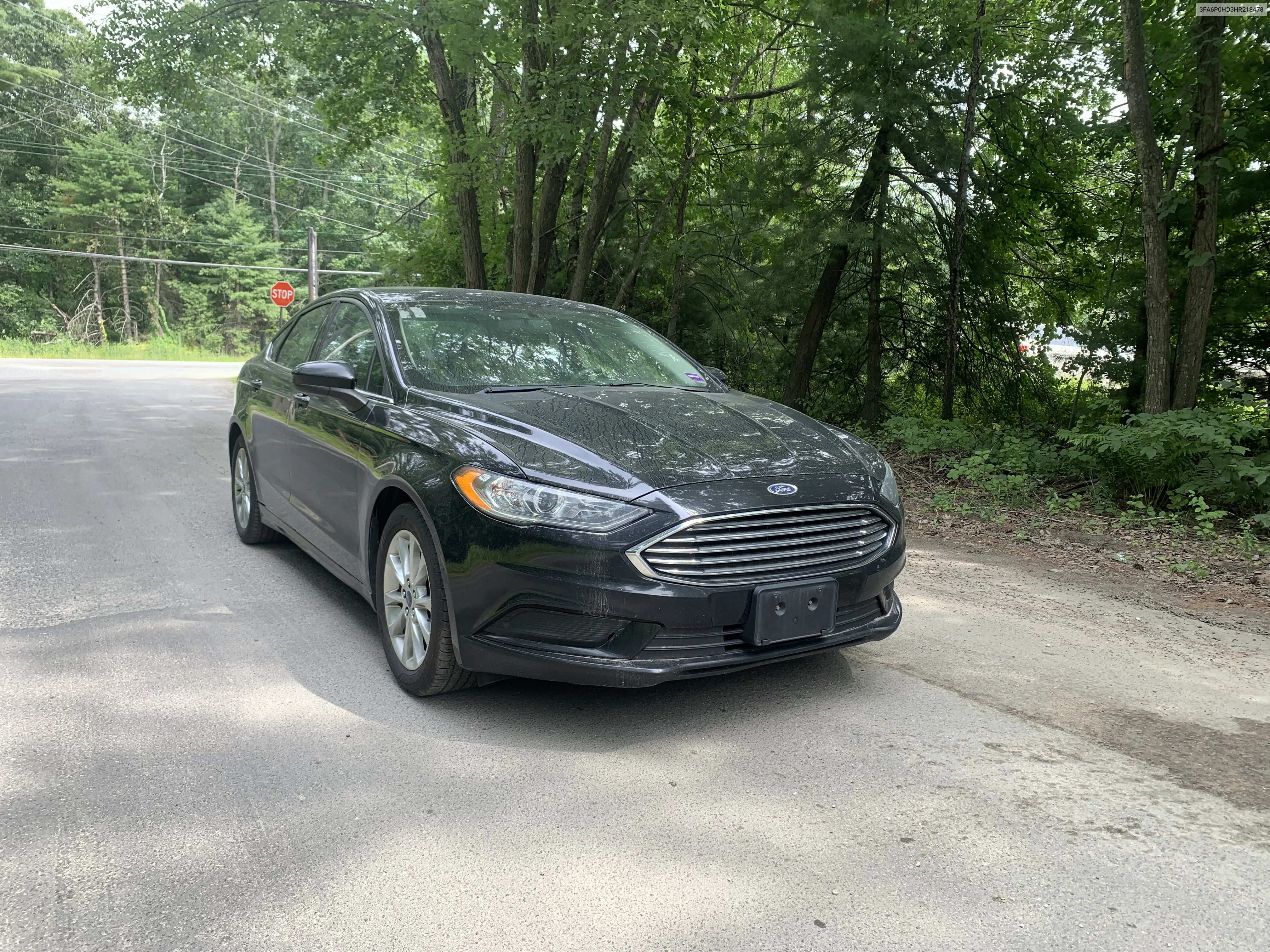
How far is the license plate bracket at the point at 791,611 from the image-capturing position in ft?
11.1

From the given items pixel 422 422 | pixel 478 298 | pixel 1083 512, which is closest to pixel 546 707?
pixel 422 422

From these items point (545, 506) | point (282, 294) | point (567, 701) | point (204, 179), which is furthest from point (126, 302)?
point (545, 506)

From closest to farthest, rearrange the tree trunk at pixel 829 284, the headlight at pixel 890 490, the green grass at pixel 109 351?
the headlight at pixel 890 490
the tree trunk at pixel 829 284
the green grass at pixel 109 351

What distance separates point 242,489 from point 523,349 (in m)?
2.80

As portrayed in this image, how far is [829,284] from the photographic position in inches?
498

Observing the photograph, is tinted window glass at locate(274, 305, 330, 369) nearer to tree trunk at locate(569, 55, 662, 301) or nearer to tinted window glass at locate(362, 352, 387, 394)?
tinted window glass at locate(362, 352, 387, 394)

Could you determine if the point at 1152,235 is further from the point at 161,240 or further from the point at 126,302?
the point at 126,302

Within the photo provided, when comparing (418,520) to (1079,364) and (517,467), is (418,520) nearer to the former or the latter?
(517,467)

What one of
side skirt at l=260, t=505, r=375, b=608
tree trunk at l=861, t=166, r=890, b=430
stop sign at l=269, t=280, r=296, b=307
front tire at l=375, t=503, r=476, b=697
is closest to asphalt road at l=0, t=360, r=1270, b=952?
front tire at l=375, t=503, r=476, b=697

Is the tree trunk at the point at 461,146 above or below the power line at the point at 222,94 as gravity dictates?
below

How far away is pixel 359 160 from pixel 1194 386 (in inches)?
1711

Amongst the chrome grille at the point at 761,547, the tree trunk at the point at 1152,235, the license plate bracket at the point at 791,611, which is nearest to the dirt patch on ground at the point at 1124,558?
the tree trunk at the point at 1152,235

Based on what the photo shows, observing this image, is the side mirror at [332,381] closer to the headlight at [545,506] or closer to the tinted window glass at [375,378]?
the tinted window glass at [375,378]

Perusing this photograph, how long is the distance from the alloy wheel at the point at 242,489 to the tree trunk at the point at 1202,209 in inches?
298
